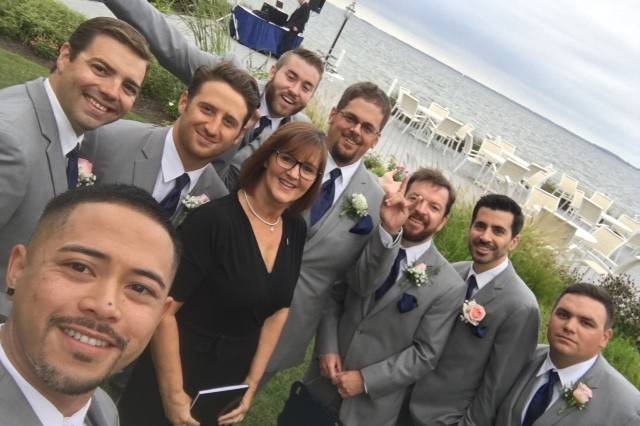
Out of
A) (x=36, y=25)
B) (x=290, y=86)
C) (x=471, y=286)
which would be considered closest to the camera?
(x=471, y=286)

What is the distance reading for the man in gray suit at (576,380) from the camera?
9.98 feet

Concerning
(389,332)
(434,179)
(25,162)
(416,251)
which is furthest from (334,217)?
(25,162)

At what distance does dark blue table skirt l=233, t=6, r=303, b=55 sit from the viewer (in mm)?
19531

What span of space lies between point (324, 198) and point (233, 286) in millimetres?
1145

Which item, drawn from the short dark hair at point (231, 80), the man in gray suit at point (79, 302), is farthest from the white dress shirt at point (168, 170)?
the man in gray suit at point (79, 302)

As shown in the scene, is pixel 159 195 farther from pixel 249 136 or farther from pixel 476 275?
pixel 476 275

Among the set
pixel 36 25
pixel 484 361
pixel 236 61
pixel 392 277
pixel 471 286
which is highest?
pixel 236 61

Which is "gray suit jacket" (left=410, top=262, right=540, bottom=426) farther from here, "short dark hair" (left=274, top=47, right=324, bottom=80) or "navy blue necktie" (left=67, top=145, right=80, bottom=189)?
"navy blue necktie" (left=67, top=145, right=80, bottom=189)

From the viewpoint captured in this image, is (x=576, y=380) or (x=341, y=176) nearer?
(x=576, y=380)

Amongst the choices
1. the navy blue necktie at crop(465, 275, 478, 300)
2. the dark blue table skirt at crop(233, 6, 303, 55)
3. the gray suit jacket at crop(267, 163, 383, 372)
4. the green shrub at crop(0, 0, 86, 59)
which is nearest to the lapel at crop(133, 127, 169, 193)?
the gray suit jacket at crop(267, 163, 383, 372)

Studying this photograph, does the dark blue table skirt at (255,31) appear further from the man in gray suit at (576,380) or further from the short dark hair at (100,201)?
the short dark hair at (100,201)

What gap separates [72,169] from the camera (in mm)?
2467

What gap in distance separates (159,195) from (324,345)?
1.62 metres

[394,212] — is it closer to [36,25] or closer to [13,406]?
[13,406]
